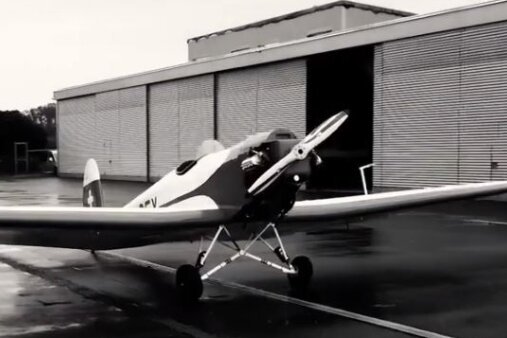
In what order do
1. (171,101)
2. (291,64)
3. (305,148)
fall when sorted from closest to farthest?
1. (305,148)
2. (291,64)
3. (171,101)

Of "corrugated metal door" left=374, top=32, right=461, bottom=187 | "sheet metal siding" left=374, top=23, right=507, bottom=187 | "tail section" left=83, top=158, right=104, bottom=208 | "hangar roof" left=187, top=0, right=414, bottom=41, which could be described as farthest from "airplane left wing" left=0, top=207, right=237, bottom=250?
"hangar roof" left=187, top=0, right=414, bottom=41

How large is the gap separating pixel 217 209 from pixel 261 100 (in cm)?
2420

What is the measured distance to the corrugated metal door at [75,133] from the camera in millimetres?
47688

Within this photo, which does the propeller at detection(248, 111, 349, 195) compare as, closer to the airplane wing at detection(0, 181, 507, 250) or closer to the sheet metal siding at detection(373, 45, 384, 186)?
the airplane wing at detection(0, 181, 507, 250)

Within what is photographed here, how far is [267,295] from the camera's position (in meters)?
7.36

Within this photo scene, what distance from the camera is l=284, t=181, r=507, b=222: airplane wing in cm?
781

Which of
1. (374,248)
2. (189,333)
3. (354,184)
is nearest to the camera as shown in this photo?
(189,333)

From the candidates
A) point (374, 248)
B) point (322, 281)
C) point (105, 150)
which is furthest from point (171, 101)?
point (322, 281)

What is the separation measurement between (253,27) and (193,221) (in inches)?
1590

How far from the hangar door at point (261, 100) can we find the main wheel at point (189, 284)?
2140 cm

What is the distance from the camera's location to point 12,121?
68.5 metres

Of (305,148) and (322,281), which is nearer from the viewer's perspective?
(305,148)

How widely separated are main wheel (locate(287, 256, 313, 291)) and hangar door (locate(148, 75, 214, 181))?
1052 inches

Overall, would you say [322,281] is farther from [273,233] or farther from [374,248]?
[374,248]
